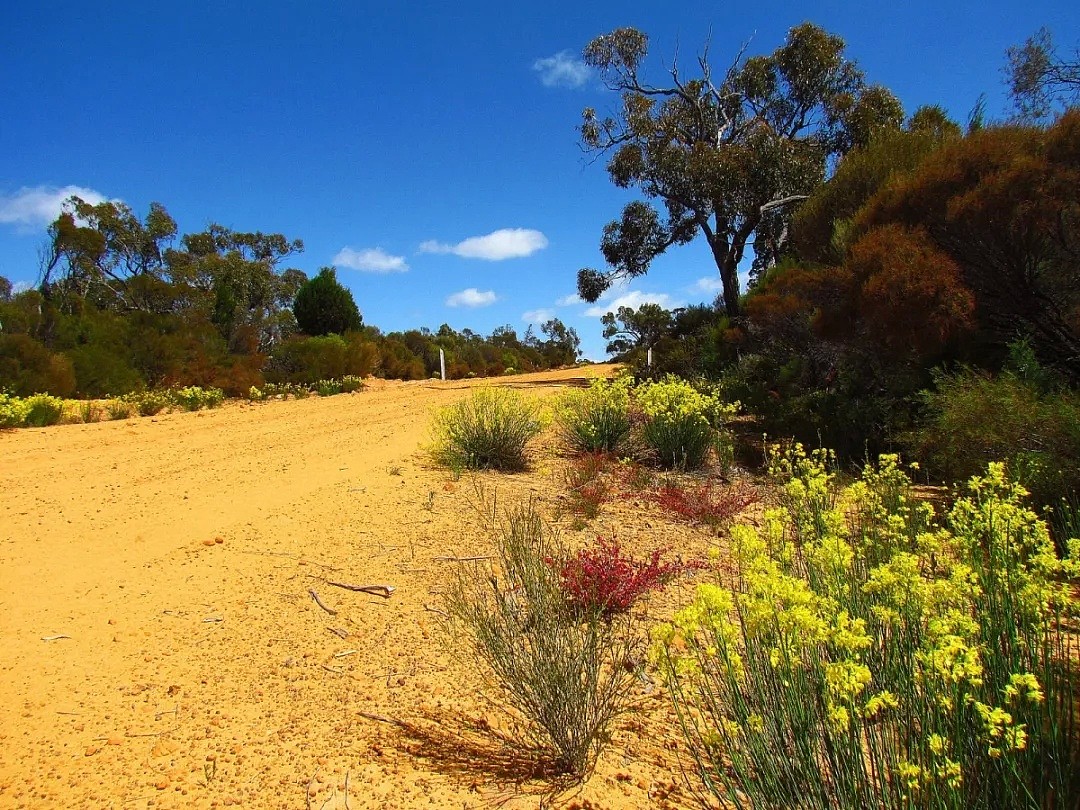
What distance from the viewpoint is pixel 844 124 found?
19172mm

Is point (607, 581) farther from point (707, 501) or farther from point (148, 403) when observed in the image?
point (148, 403)

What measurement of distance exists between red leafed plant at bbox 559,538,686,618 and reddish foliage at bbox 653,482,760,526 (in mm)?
1505

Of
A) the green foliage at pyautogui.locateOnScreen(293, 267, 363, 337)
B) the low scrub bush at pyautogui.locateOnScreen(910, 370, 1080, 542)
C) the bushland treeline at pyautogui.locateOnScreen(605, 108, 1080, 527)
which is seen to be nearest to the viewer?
the low scrub bush at pyautogui.locateOnScreen(910, 370, 1080, 542)

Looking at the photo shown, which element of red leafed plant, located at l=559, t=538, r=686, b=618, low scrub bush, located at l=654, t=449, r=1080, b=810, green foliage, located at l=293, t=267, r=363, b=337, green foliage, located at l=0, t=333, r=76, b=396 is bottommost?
red leafed plant, located at l=559, t=538, r=686, b=618

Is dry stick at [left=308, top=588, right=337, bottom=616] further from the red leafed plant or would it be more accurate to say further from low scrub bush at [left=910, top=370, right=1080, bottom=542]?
low scrub bush at [left=910, top=370, right=1080, bottom=542]

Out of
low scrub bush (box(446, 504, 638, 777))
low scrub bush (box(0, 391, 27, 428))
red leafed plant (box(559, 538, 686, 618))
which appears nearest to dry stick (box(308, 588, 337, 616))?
low scrub bush (box(446, 504, 638, 777))

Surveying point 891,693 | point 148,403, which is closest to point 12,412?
point 148,403

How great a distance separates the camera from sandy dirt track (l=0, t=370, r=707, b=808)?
235cm

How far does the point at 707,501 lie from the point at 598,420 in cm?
241

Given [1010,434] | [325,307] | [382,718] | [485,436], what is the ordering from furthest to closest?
[325,307] < [485,436] < [1010,434] < [382,718]

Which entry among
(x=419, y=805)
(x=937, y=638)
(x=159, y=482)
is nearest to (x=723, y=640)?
(x=937, y=638)

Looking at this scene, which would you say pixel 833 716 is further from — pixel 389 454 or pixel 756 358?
pixel 756 358

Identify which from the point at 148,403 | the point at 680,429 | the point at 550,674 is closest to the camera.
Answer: the point at 550,674

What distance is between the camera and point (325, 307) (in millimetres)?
25062
